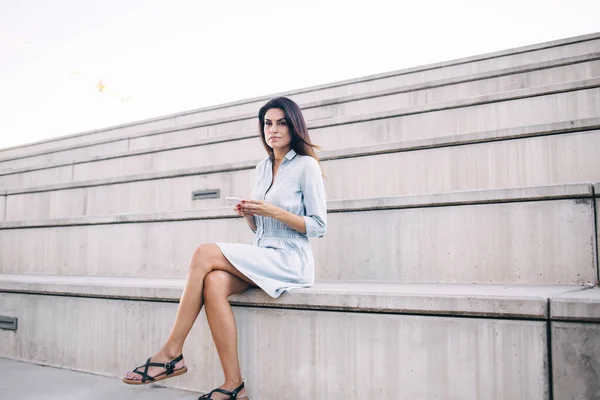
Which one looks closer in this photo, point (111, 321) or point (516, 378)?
point (516, 378)

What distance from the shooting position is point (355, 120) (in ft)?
13.8

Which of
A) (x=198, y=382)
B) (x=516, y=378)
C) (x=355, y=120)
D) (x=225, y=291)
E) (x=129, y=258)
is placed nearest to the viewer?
(x=516, y=378)

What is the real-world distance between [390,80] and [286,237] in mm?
4290

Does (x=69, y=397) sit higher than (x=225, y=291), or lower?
lower

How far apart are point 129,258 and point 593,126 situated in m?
3.09

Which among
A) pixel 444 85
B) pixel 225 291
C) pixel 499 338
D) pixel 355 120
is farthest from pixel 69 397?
pixel 444 85

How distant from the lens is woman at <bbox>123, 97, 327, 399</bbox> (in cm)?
206

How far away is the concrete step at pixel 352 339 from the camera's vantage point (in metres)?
1.65

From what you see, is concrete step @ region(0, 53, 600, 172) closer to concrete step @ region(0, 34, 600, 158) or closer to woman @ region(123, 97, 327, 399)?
concrete step @ region(0, 34, 600, 158)

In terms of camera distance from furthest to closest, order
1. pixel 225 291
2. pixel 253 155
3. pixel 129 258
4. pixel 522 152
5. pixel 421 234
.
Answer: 1. pixel 253 155
2. pixel 129 258
3. pixel 522 152
4. pixel 421 234
5. pixel 225 291

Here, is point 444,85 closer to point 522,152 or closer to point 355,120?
point 355,120

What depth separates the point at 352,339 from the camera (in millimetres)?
1926

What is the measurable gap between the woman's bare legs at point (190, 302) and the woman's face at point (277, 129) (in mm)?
681

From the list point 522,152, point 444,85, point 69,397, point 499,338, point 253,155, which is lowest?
point 69,397
